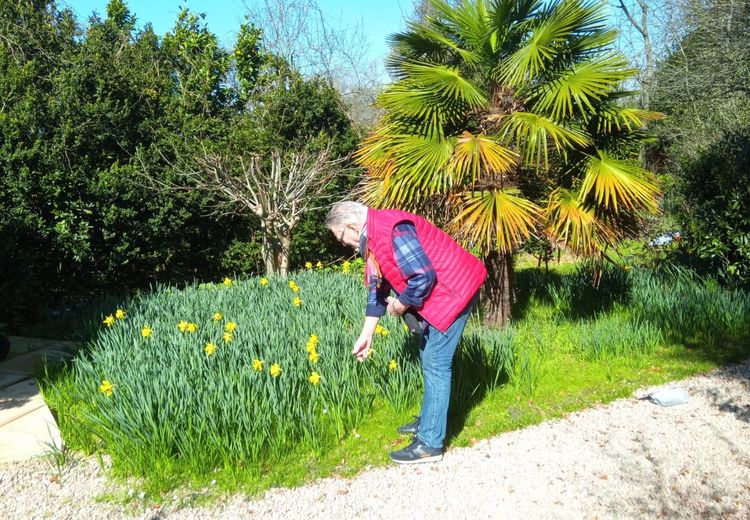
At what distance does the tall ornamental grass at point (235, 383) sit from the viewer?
3.12 metres

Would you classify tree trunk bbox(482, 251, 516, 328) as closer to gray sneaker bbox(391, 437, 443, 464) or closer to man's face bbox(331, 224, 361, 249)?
gray sneaker bbox(391, 437, 443, 464)

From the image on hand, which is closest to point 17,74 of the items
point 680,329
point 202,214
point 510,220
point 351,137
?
point 202,214

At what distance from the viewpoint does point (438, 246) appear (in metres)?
3.04

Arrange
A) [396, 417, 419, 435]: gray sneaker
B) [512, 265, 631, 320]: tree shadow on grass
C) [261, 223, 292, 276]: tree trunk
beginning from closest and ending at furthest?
[396, 417, 419, 435]: gray sneaker, [512, 265, 631, 320]: tree shadow on grass, [261, 223, 292, 276]: tree trunk

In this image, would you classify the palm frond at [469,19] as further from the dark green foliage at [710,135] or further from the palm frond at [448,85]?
the dark green foliage at [710,135]

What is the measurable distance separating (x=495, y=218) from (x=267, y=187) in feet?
11.1

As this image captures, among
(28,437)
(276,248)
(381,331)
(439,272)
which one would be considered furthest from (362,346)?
(276,248)

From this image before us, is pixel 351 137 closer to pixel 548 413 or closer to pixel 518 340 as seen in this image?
pixel 518 340

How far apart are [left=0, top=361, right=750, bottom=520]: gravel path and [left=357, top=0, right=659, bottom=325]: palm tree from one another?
1658mm

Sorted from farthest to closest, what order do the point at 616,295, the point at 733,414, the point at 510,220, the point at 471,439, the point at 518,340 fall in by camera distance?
the point at 616,295, the point at 518,340, the point at 510,220, the point at 733,414, the point at 471,439

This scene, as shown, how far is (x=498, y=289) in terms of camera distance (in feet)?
18.0

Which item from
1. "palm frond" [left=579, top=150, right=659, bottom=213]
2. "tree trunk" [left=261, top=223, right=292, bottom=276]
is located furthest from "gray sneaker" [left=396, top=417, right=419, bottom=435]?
"tree trunk" [left=261, top=223, right=292, bottom=276]

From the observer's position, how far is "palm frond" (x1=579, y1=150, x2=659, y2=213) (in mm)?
4699

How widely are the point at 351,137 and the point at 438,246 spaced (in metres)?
6.27
